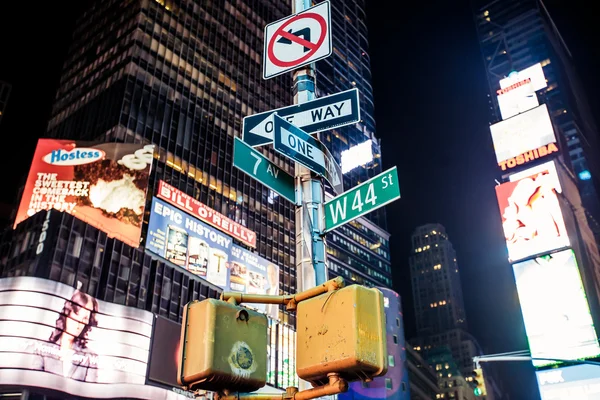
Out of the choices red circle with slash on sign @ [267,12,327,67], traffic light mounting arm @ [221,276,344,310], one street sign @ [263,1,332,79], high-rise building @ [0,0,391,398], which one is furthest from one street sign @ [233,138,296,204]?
high-rise building @ [0,0,391,398]

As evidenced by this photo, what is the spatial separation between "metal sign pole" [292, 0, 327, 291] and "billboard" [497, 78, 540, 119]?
55866mm

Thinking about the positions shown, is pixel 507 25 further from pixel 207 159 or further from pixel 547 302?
pixel 547 302

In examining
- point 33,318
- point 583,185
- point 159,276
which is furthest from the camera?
point 583,185

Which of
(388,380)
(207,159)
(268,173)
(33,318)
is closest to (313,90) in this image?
(268,173)

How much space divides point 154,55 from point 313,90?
264 feet

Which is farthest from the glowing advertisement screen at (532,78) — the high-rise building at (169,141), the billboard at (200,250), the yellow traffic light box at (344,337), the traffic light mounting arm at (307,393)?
the traffic light mounting arm at (307,393)

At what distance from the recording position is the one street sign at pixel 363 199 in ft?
19.2

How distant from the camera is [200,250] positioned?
5766 centimetres

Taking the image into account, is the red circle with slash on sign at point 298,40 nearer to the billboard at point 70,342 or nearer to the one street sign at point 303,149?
the one street sign at point 303,149

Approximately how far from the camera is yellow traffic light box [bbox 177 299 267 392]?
3.39 metres

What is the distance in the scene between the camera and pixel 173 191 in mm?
61156

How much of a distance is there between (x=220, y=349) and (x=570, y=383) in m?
47.5

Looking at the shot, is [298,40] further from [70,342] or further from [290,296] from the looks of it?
[70,342]

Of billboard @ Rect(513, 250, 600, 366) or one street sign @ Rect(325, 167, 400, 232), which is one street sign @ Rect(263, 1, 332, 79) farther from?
billboard @ Rect(513, 250, 600, 366)
